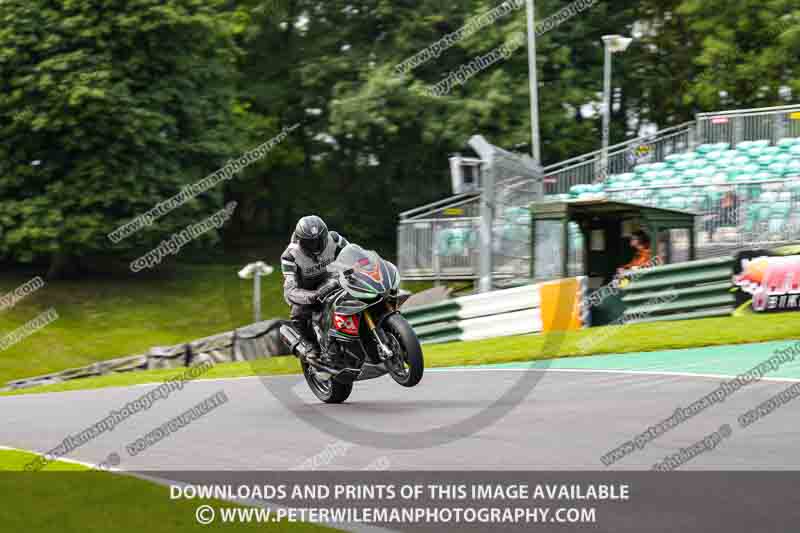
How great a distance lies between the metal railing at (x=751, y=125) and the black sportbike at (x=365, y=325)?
16.3 meters

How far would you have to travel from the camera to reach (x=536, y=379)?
12.4 m

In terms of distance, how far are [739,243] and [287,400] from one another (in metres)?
10.7

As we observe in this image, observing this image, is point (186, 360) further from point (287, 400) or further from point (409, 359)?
point (409, 359)

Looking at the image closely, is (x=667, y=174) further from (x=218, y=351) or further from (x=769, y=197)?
(x=218, y=351)

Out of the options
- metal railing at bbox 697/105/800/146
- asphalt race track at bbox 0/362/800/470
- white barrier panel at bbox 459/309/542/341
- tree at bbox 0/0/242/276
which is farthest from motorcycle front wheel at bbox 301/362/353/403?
tree at bbox 0/0/242/276

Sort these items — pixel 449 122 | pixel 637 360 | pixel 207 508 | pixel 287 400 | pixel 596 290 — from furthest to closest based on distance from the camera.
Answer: pixel 449 122 → pixel 596 290 → pixel 637 360 → pixel 287 400 → pixel 207 508

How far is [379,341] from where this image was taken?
9.46 metres

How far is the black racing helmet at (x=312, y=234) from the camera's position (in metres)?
9.98

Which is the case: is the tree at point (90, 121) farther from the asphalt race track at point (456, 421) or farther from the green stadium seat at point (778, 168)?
the asphalt race track at point (456, 421)

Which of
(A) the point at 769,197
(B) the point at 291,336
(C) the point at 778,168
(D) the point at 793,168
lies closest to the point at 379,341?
(B) the point at 291,336

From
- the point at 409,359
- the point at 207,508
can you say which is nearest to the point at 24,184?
the point at 409,359

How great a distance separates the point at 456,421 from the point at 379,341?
35.5 inches

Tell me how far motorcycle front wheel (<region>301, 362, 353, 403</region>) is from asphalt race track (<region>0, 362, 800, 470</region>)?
0.48ft

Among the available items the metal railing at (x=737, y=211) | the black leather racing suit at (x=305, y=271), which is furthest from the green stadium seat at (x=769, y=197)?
the black leather racing suit at (x=305, y=271)
